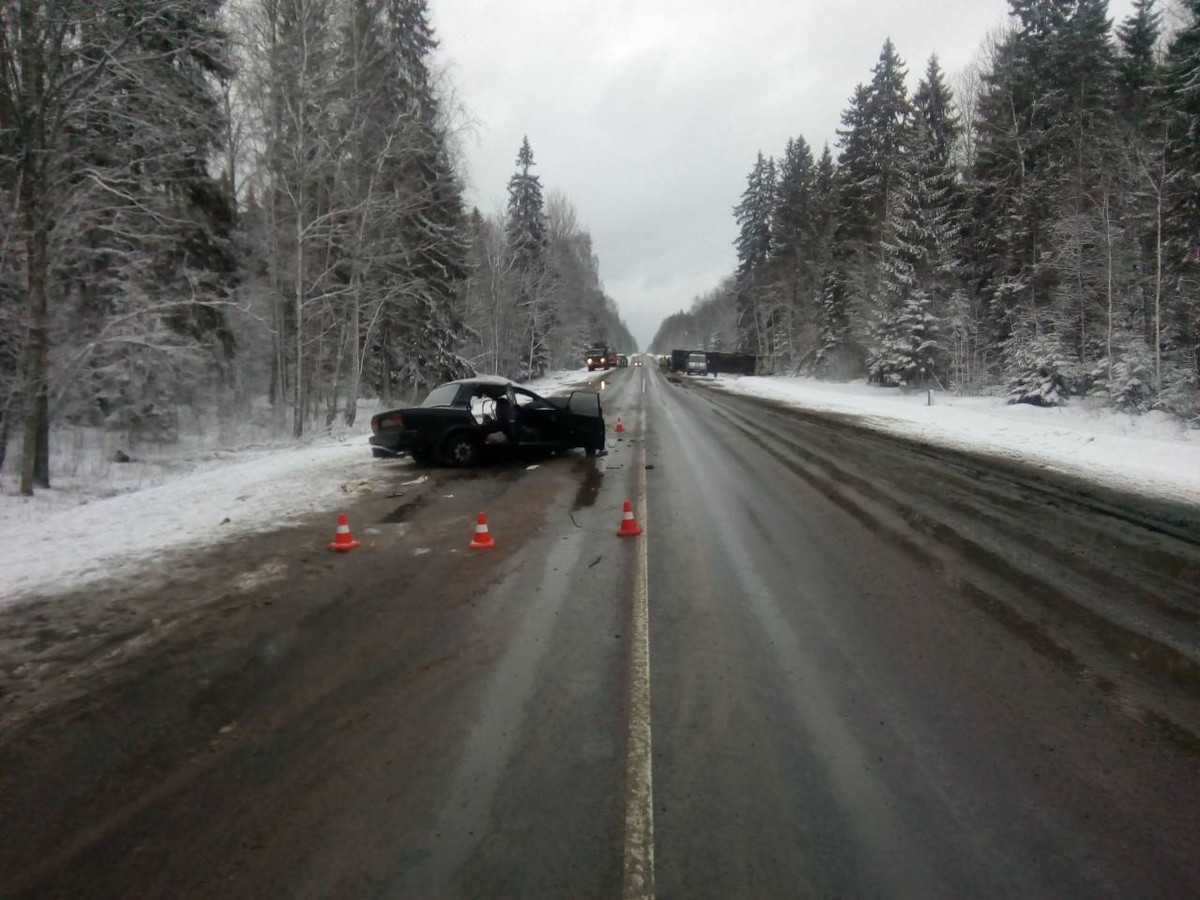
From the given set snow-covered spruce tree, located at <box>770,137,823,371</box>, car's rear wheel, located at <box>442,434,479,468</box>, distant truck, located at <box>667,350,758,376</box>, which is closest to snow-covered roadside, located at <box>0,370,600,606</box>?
car's rear wheel, located at <box>442,434,479,468</box>

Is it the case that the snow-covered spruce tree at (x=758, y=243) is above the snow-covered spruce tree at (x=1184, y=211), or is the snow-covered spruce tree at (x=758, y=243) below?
above

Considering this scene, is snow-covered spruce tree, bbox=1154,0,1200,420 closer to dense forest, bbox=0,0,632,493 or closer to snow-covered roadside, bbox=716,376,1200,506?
snow-covered roadside, bbox=716,376,1200,506

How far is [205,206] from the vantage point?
1967cm

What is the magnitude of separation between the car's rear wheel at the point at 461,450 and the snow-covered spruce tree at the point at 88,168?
4974 millimetres

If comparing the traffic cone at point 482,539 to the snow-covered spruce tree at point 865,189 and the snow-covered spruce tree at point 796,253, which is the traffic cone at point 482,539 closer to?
the snow-covered spruce tree at point 865,189

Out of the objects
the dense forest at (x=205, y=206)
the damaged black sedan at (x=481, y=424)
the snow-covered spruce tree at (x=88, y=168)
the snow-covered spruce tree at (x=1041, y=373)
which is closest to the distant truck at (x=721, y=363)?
the dense forest at (x=205, y=206)

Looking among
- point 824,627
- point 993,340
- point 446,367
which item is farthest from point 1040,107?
point 824,627

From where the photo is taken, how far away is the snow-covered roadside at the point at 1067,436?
11703mm

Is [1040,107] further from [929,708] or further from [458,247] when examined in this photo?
[929,708]

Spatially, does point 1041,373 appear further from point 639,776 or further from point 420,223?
point 639,776

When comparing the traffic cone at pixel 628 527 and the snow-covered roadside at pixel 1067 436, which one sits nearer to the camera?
the traffic cone at pixel 628 527

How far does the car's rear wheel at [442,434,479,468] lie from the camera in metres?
12.6

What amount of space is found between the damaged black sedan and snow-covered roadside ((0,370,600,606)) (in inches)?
39.7

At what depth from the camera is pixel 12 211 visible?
1098 centimetres
